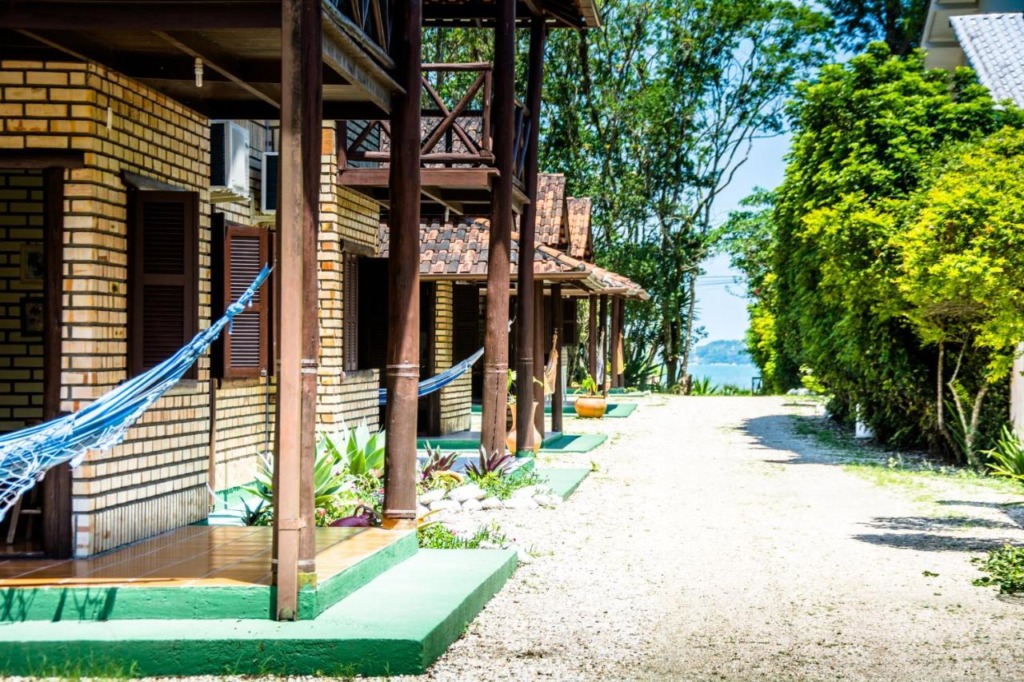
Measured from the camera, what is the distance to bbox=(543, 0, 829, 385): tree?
39156mm

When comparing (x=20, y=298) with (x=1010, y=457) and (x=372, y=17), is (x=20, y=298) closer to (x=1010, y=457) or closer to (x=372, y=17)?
(x=372, y=17)

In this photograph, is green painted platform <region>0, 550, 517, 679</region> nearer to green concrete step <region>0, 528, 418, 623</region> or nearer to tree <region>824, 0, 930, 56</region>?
green concrete step <region>0, 528, 418, 623</region>

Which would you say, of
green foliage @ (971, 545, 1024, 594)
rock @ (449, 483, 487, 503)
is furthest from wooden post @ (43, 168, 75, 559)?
green foliage @ (971, 545, 1024, 594)

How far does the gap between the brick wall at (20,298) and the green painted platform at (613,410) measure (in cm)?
1858

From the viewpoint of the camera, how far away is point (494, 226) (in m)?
12.9

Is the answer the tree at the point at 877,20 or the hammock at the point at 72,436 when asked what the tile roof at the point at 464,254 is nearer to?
the hammock at the point at 72,436

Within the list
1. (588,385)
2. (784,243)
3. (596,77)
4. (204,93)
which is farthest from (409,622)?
(596,77)

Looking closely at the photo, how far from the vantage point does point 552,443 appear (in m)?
19.2

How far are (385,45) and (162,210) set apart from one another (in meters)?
1.67

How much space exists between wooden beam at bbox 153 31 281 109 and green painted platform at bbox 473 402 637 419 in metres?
19.2

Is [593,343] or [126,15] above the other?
[126,15]

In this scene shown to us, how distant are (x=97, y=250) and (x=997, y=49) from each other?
15797 millimetres

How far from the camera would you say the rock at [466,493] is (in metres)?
11.8

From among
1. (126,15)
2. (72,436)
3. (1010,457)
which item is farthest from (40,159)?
(1010,457)
